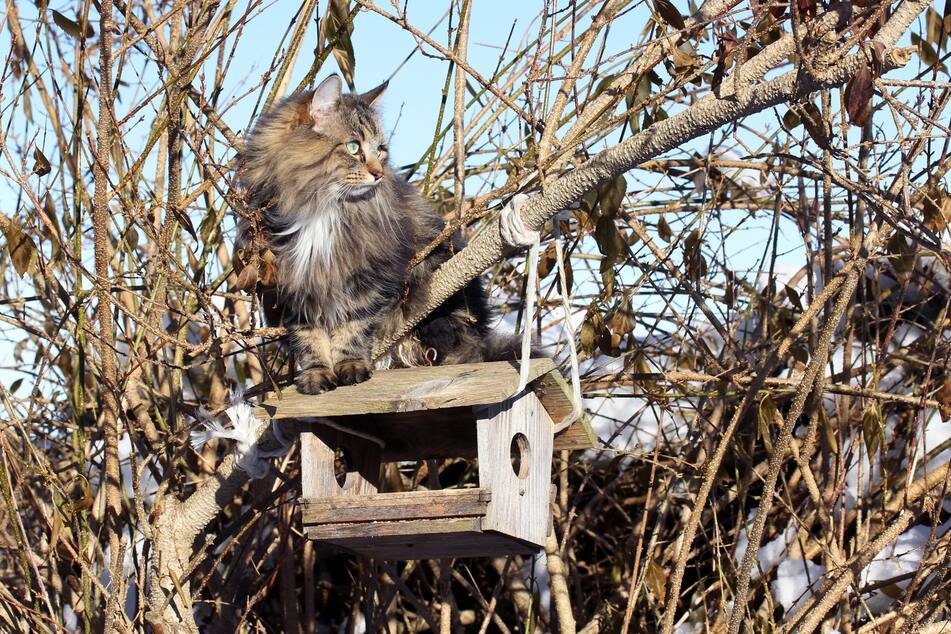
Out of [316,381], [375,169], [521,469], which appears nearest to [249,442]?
[316,381]

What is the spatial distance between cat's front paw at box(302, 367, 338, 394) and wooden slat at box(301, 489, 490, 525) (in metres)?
0.33

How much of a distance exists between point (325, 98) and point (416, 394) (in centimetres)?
104

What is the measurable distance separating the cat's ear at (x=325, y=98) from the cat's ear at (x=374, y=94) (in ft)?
0.51

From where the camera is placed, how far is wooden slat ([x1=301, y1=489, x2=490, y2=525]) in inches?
84.4

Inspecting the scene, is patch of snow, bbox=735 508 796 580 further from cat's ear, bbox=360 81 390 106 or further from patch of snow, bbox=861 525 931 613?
cat's ear, bbox=360 81 390 106

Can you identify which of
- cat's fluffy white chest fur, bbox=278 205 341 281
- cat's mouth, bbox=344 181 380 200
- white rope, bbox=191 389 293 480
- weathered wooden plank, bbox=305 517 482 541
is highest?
cat's mouth, bbox=344 181 380 200

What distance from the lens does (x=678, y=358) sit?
3.57 meters

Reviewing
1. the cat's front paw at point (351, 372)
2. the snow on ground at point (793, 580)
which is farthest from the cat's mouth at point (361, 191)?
the snow on ground at point (793, 580)

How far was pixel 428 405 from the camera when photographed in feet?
7.20

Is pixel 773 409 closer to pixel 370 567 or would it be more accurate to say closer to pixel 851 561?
pixel 851 561

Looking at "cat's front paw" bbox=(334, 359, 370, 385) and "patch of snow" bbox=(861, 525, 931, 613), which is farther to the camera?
"patch of snow" bbox=(861, 525, 931, 613)

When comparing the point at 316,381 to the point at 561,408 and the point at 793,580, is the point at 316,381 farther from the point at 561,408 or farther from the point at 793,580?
the point at 793,580

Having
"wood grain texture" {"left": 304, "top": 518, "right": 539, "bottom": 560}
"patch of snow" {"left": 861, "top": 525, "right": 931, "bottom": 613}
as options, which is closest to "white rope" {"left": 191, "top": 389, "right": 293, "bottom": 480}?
"wood grain texture" {"left": 304, "top": 518, "right": 539, "bottom": 560}

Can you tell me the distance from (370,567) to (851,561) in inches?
59.0
